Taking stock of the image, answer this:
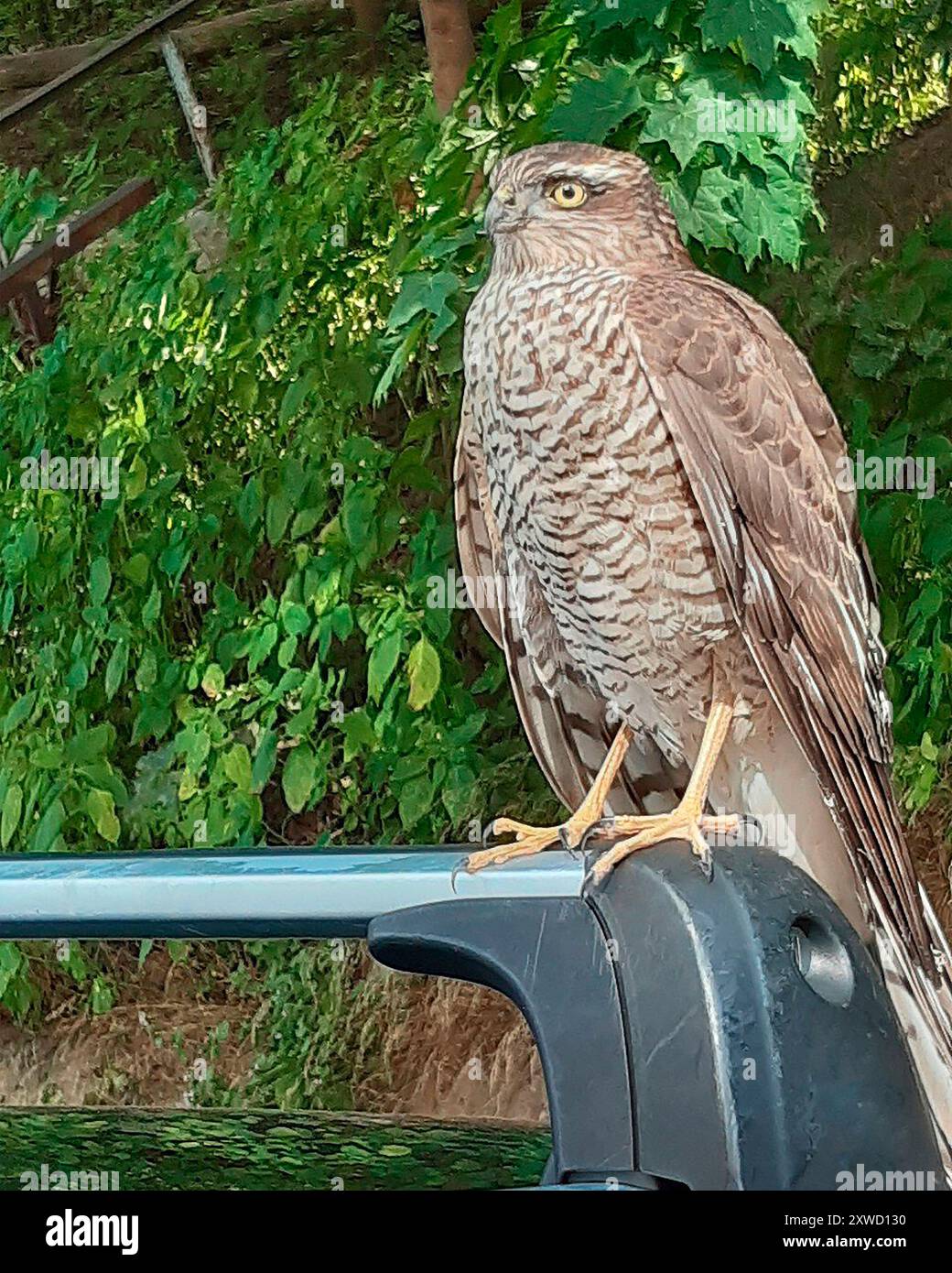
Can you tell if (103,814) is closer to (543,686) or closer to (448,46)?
(543,686)

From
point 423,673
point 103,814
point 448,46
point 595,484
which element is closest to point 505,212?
point 595,484

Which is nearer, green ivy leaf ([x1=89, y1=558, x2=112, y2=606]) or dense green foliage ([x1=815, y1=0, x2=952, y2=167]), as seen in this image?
dense green foliage ([x1=815, y1=0, x2=952, y2=167])

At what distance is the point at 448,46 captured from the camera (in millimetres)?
2980

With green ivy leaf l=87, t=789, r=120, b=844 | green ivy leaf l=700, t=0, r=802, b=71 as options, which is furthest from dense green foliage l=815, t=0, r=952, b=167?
green ivy leaf l=87, t=789, r=120, b=844

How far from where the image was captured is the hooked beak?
1.65 metres

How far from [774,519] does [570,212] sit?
402 mm

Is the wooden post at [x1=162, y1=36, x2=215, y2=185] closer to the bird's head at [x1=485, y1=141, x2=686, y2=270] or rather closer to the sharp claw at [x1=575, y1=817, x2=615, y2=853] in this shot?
the bird's head at [x1=485, y1=141, x2=686, y2=270]

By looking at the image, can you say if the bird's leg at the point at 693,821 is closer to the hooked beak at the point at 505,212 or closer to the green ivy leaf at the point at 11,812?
the hooked beak at the point at 505,212

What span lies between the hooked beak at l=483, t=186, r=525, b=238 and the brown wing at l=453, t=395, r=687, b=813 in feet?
0.72

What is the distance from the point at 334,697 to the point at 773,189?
135 cm

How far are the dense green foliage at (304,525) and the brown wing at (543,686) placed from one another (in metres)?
0.69

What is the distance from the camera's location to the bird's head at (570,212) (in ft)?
5.36

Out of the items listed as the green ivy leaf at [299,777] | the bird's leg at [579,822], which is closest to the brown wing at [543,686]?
the bird's leg at [579,822]

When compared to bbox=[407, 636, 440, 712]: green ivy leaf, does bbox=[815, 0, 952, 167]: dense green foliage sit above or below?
above
